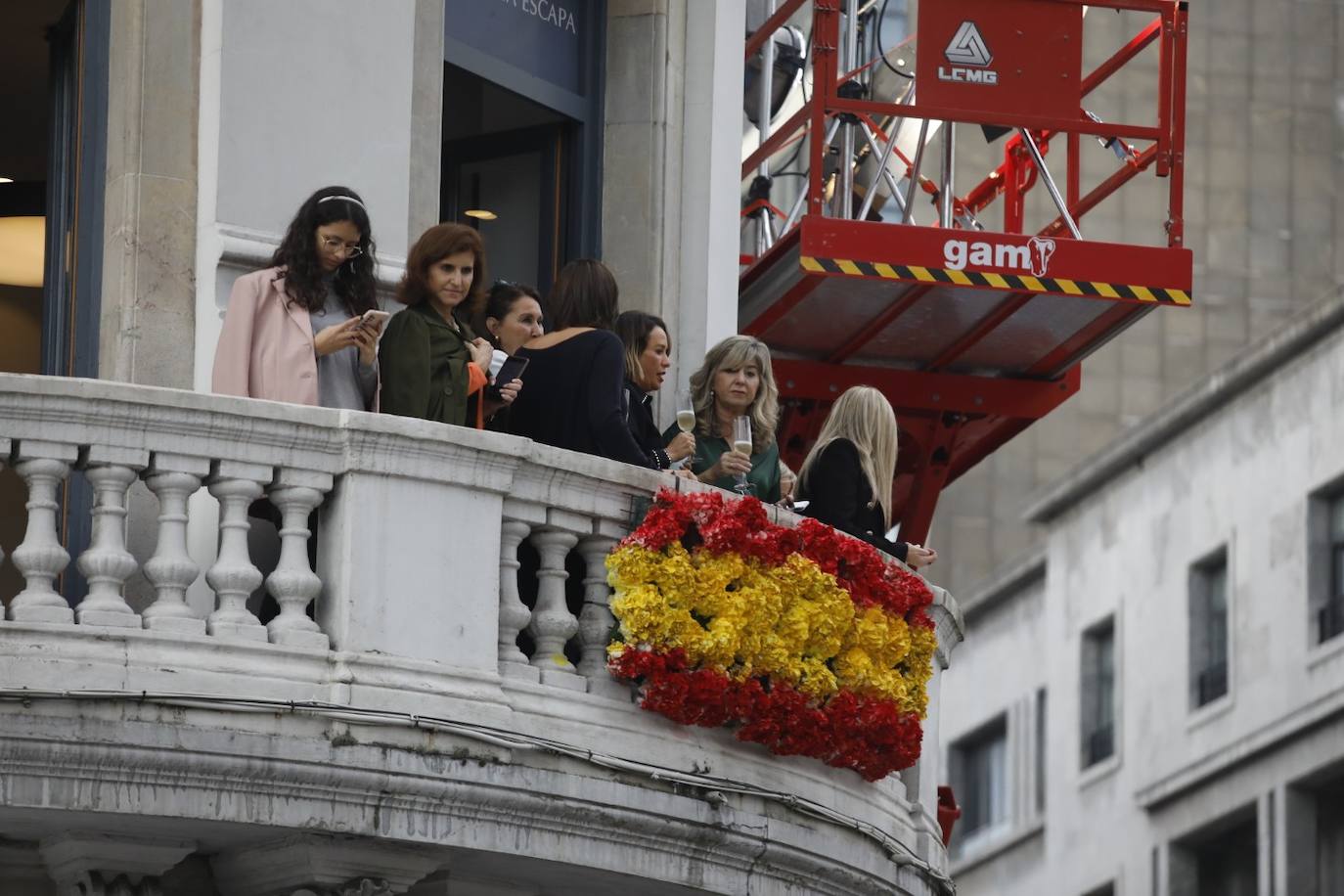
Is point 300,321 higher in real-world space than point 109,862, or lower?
higher

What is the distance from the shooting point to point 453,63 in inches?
663

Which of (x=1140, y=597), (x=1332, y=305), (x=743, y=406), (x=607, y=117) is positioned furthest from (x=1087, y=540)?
(x=743, y=406)

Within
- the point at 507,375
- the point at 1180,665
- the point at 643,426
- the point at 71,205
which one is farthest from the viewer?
the point at 1180,665

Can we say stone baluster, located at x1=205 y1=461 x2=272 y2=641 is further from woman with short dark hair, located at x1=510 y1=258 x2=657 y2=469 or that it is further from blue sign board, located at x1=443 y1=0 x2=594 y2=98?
blue sign board, located at x1=443 y1=0 x2=594 y2=98

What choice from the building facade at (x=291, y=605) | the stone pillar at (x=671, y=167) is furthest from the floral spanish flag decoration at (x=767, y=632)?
the stone pillar at (x=671, y=167)

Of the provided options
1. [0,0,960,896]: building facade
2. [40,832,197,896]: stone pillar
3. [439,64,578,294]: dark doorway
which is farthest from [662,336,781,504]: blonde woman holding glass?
[439,64,578,294]: dark doorway

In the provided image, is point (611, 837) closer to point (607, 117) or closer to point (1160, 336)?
point (607, 117)

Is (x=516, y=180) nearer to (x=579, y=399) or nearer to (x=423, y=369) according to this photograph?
(x=579, y=399)

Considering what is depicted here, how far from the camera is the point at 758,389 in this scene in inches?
564

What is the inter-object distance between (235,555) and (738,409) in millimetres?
2916

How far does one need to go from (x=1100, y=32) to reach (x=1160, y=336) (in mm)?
5404

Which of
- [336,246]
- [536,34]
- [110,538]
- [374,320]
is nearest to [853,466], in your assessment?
[374,320]

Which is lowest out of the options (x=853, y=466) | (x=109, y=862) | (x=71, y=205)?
(x=109, y=862)

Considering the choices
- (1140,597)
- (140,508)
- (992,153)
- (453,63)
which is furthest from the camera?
(992,153)
